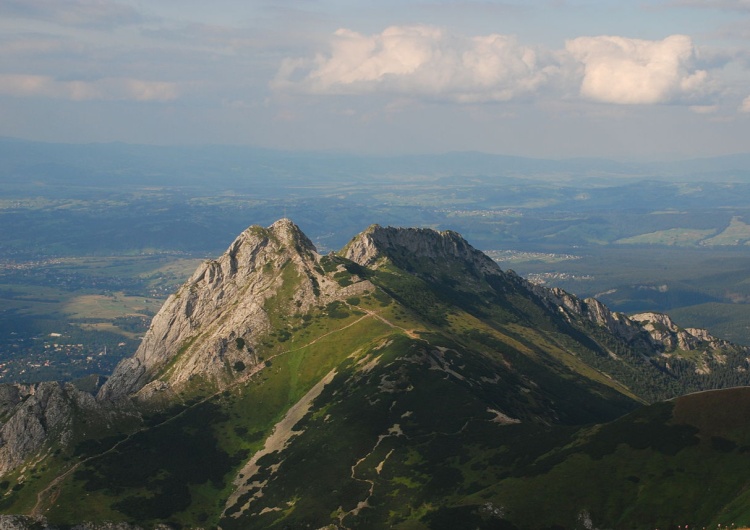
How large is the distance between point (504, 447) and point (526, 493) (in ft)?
99.5

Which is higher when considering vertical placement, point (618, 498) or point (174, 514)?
point (618, 498)

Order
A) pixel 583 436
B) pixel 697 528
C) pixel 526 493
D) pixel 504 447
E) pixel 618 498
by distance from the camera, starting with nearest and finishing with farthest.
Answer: pixel 697 528
pixel 618 498
pixel 526 493
pixel 583 436
pixel 504 447

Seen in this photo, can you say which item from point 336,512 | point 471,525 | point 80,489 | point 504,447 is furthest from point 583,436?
point 80,489

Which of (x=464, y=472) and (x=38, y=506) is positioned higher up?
(x=464, y=472)

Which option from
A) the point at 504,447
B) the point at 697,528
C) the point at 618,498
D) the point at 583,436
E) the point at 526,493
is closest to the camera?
the point at 697,528

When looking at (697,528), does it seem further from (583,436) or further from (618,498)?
(583,436)

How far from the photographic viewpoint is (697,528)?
119562 mm

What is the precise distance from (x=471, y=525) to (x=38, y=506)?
118 m

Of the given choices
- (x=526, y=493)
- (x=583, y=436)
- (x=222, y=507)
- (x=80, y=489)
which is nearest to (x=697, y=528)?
(x=526, y=493)

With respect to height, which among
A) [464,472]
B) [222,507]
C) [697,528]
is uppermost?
[697,528]

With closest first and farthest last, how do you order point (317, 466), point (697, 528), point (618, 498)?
point (697, 528), point (618, 498), point (317, 466)

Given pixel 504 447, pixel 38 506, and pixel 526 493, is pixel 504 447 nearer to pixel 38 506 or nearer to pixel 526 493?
pixel 526 493

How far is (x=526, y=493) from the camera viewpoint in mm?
145250

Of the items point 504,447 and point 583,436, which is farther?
point 504,447
